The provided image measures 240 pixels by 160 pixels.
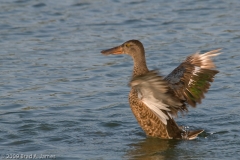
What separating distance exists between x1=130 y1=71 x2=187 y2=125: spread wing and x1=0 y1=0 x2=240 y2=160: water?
1.49ft

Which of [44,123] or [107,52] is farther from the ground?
[107,52]

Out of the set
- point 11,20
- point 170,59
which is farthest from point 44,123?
point 11,20

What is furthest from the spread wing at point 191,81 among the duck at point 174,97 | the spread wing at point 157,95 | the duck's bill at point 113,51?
the duck's bill at point 113,51

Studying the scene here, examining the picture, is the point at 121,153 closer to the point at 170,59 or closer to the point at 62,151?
the point at 62,151

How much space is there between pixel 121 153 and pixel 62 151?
2.26 feet

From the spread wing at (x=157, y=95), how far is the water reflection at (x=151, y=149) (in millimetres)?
275

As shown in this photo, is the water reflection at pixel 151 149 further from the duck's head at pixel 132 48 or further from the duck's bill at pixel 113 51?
the duck's bill at pixel 113 51

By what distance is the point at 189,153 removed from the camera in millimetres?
7910

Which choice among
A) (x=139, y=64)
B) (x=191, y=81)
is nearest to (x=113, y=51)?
(x=139, y=64)

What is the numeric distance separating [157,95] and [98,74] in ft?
11.8

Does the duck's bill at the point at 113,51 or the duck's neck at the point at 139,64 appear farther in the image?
the duck's bill at the point at 113,51

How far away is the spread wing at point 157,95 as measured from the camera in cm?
698

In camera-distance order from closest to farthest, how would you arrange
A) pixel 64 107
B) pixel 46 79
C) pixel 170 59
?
pixel 64 107 → pixel 46 79 → pixel 170 59

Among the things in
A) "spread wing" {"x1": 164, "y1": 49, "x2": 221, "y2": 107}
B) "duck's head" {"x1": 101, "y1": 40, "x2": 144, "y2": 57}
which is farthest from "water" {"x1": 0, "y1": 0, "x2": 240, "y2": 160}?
"duck's head" {"x1": 101, "y1": 40, "x2": 144, "y2": 57}
